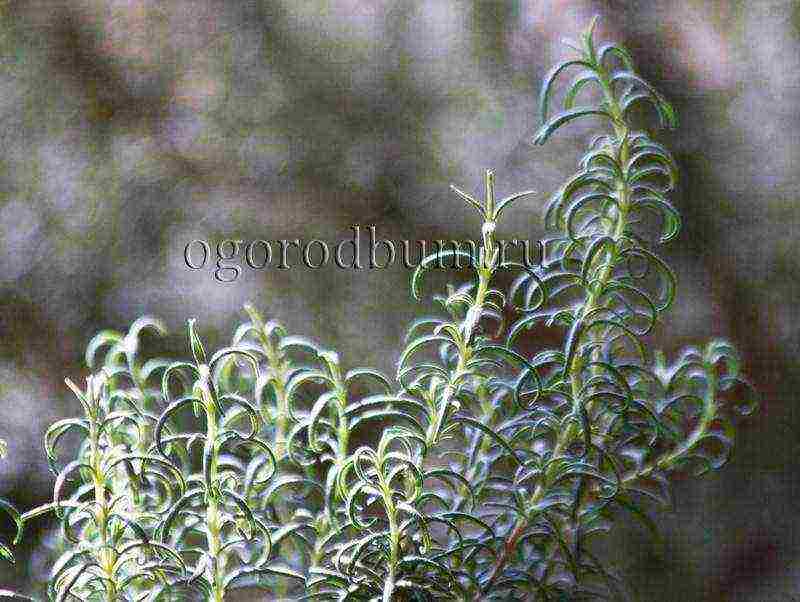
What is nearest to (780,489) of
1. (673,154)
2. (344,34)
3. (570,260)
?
(673,154)

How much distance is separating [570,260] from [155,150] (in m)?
0.44

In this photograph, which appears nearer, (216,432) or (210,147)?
(216,432)

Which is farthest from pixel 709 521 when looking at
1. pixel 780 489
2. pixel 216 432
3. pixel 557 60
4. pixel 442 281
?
pixel 216 432

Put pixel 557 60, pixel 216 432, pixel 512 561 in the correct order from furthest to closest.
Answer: pixel 557 60 → pixel 512 561 → pixel 216 432

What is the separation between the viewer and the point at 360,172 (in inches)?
30.8

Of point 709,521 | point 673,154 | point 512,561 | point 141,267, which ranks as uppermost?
point 673,154

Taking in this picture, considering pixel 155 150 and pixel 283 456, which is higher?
pixel 155 150

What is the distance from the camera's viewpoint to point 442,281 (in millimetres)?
791

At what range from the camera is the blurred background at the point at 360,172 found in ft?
2.47

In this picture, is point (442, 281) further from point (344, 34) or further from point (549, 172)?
point (344, 34)

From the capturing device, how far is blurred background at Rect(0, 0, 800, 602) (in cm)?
75

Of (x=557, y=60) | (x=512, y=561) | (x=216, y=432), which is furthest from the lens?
(x=557, y=60)

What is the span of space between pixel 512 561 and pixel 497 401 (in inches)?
3.9

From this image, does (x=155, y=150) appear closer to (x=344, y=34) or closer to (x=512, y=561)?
(x=344, y=34)
